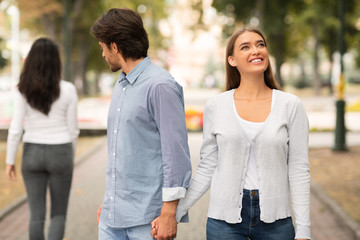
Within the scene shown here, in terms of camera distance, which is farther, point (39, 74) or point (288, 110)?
point (39, 74)

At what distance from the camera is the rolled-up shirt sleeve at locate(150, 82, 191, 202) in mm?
2541

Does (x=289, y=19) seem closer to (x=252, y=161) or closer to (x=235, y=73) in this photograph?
(x=235, y=73)

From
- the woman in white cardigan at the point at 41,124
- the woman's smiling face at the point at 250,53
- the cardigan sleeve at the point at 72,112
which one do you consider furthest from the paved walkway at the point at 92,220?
the woman's smiling face at the point at 250,53

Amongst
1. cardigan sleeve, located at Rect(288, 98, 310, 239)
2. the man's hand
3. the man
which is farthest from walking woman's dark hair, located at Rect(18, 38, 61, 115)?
cardigan sleeve, located at Rect(288, 98, 310, 239)

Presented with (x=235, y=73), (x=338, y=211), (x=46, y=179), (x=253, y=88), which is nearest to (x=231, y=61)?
(x=235, y=73)

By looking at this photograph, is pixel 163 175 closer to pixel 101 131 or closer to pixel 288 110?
pixel 288 110

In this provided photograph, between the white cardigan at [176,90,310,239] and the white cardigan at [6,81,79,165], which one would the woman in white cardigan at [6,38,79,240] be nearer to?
the white cardigan at [6,81,79,165]

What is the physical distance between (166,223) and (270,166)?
58 centimetres

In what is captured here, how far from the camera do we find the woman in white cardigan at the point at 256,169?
2662 millimetres

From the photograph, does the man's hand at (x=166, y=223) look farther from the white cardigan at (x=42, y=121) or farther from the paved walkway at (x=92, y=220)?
the paved walkway at (x=92, y=220)

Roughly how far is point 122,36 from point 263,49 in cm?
75

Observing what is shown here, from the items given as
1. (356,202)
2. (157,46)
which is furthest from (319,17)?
(356,202)

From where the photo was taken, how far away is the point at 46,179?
4.28m

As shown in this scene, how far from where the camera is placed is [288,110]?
271 centimetres
